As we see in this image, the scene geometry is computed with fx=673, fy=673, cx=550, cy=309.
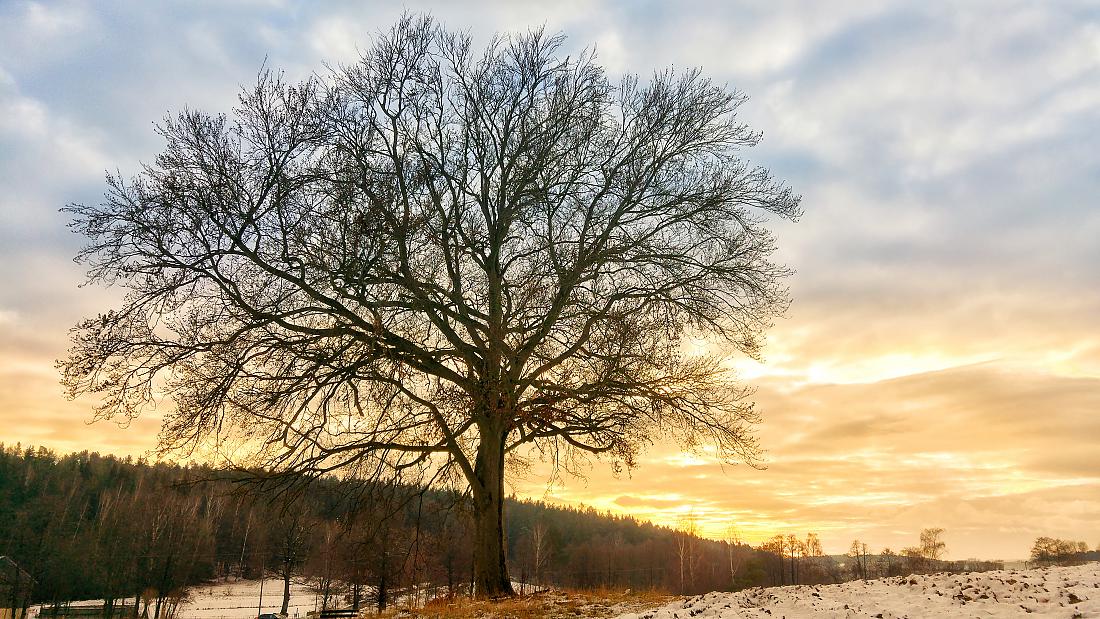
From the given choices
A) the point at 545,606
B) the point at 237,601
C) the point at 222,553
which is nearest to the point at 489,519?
the point at 545,606

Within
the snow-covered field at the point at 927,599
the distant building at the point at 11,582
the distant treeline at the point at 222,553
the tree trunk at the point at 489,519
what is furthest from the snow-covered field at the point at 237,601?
the snow-covered field at the point at 927,599

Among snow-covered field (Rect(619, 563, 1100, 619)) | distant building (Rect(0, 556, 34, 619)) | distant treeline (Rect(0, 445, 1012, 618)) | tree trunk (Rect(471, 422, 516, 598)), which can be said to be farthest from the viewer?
distant treeline (Rect(0, 445, 1012, 618))

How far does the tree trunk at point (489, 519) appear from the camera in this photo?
13.3 metres

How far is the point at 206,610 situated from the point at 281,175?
244 feet

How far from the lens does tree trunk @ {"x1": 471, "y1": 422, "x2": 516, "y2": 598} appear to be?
13305 mm

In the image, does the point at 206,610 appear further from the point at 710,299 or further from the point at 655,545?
the point at 710,299

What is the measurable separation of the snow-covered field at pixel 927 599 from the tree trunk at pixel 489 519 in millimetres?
3431

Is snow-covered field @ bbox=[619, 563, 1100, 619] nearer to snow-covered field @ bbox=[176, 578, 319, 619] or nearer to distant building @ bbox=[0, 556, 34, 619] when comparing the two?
distant building @ bbox=[0, 556, 34, 619]

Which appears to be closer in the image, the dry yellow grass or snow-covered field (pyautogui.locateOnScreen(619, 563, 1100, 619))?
snow-covered field (pyautogui.locateOnScreen(619, 563, 1100, 619))

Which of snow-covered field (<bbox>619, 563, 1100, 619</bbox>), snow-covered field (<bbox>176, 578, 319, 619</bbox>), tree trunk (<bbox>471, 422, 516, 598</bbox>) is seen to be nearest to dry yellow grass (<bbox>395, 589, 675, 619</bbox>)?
tree trunk (<bbox>471, 422, 516, 598</bbox>)

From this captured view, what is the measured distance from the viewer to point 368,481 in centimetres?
1333

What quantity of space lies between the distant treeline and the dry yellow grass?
1812 cm


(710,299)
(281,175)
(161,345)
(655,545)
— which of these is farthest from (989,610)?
(655,545)

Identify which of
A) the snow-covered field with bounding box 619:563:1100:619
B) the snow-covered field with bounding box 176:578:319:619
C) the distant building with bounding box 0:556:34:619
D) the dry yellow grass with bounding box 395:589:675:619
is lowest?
the snow-covered field with bounding box 176:578:319:619
